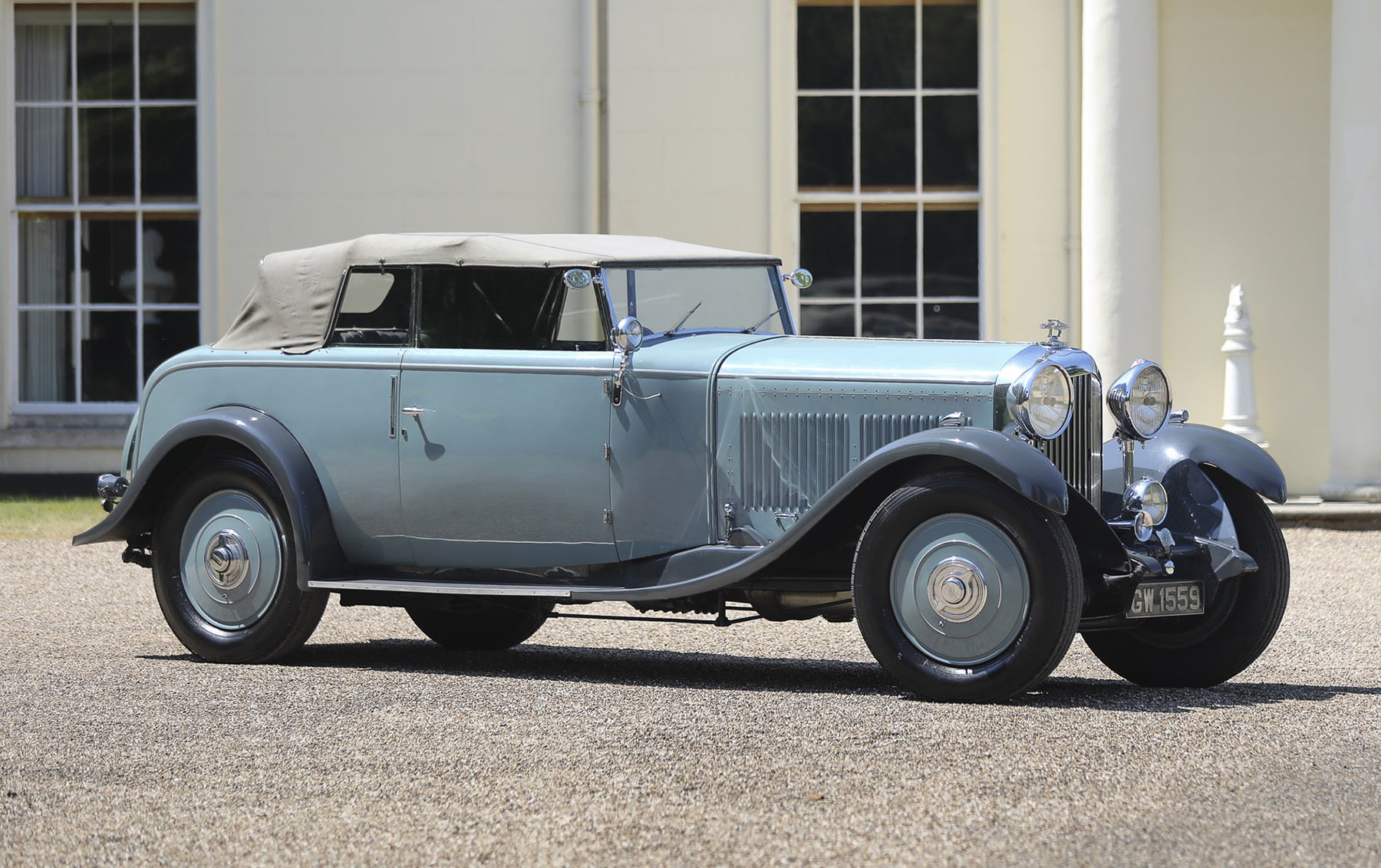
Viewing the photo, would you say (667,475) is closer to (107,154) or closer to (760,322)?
(760,322)

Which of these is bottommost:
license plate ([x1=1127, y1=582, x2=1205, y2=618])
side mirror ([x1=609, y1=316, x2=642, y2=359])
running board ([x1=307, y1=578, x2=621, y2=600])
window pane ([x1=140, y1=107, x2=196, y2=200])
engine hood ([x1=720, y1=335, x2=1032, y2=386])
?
running board ([x1=307, y1=578, x2=621, y2=600])

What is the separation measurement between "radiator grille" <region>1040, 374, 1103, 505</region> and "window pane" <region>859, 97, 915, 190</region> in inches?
298

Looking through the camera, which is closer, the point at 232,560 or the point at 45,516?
the point at 232,560

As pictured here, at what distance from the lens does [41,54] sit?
13586 mm

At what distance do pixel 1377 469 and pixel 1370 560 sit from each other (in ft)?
8.08

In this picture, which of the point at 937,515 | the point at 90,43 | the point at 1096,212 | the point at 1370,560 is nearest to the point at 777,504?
the point at 937,515

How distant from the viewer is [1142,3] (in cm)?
1239

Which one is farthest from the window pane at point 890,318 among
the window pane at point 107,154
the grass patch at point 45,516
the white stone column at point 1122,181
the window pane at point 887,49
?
the window pane at point 107,154

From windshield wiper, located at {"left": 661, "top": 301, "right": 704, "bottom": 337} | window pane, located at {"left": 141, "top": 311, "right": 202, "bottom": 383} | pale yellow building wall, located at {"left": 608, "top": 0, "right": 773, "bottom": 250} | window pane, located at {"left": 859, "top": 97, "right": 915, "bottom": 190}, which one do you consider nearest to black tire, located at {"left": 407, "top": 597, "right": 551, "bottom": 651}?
windshield wiper, located at {"left": 661, "top": 301, "right": 704, "bottom": 337}

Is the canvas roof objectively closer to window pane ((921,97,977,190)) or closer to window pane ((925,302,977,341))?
window pane ((925,302,977,341))

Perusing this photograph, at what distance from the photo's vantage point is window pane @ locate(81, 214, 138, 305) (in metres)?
13.6

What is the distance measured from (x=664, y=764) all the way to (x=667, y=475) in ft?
5.80

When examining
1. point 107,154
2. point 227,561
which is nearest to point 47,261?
point 107,154

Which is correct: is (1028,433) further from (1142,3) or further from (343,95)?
(343,95)
